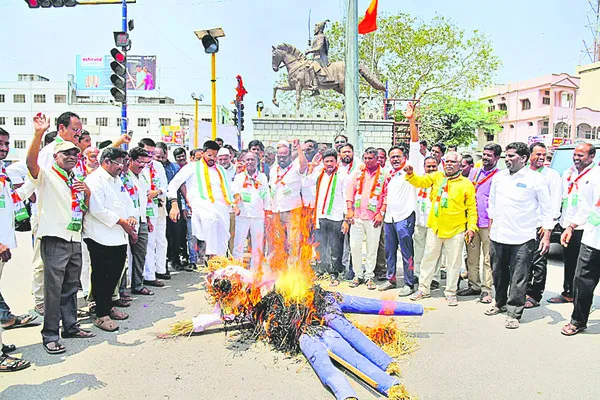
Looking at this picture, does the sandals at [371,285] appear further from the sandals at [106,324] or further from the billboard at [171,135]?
the billboard at [171,135]

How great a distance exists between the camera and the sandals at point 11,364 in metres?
3.98

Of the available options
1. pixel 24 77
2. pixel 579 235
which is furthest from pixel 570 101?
pixel 24 77

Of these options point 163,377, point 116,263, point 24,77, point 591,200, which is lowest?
point 163,377

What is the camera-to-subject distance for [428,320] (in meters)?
5.45

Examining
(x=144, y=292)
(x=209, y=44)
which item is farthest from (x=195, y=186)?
(x=209, y=44)

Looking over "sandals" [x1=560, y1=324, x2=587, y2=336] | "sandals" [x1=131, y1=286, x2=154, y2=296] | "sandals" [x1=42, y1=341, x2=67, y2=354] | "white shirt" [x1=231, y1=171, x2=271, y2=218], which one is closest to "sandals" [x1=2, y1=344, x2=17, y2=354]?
"sandals" [x1=42, y1=341, x2=67, y2=354]

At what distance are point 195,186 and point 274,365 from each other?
3.73 metres

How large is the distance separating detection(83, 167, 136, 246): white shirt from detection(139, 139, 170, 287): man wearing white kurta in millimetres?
1409

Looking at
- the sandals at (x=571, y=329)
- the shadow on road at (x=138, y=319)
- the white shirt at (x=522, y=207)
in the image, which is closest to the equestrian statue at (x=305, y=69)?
the shadow on road at (x=138, y=319)

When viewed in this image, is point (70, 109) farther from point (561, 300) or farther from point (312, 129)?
point (561, 300)

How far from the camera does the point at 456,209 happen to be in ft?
19.8

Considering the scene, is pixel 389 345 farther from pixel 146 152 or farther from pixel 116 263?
pixel 146 152

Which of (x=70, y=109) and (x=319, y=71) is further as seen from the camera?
(x=70, y=109)

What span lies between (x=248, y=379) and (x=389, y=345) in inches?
57.6
